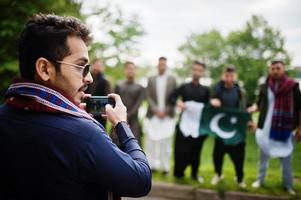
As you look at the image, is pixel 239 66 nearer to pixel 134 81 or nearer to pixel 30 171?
pixel 134 81

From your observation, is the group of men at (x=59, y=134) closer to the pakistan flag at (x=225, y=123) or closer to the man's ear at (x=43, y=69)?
the man's ear at (x=43, y=69)

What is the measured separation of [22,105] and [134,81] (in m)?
6.34

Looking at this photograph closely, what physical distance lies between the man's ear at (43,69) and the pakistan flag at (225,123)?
18.1 ft

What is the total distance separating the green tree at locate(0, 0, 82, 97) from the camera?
24.5ft

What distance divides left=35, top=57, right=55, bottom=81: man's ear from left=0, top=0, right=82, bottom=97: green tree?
20.7 ft

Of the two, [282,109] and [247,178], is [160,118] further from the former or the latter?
[282,109]

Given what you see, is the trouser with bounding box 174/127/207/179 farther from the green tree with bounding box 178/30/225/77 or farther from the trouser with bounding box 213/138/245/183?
the green tree with bounding box 178/30/225/77

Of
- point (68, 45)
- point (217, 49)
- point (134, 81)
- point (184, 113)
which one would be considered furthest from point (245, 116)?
point (217, 49)

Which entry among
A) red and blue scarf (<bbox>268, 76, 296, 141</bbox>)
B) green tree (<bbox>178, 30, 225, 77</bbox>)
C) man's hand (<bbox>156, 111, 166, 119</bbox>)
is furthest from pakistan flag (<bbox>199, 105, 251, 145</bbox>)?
green tree (<bbox>178, 30, 225, 77</bbox>)

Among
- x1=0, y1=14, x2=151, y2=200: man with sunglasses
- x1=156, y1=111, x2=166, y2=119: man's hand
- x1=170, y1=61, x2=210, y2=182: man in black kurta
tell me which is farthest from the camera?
x1=156, y1=111, x2=166, y2=119: man's hand

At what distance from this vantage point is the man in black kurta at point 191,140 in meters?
6.85

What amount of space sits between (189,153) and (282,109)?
2012 millimetres

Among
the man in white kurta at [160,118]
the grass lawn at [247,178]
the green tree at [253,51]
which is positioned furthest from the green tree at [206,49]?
the man in white kurta at [160,118]

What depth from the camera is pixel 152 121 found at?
299 inches
